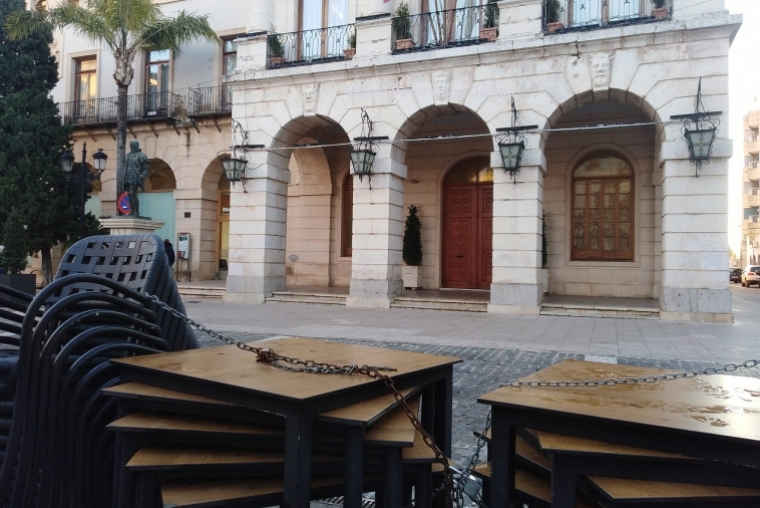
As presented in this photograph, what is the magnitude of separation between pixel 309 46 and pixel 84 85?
1255 centimetres

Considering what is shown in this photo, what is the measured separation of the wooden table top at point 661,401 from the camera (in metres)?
1.73

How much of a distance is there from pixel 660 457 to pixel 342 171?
61.3 feet

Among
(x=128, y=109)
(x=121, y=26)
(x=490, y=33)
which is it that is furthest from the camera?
(x=128, y=109)

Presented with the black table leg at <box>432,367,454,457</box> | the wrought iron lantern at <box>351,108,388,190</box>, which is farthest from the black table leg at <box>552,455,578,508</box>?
the wrought iron lantern at <box>351,108,388,190</box>

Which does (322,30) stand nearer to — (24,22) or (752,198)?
(24,22)

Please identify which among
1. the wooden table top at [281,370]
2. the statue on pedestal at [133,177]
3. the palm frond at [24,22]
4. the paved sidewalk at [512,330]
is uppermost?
the palm frond at [24,22]

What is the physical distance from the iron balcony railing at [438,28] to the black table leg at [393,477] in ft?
45.3

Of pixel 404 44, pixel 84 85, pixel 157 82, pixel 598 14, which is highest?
pixel 84 85

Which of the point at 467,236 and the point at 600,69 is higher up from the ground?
the point at 600,69

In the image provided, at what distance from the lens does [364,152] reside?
14422mm

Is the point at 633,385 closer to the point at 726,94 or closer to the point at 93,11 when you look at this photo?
the point at 726,94

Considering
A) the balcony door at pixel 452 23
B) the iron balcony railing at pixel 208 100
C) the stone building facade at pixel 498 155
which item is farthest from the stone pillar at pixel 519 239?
the iron balcony railing at pixel 208 100

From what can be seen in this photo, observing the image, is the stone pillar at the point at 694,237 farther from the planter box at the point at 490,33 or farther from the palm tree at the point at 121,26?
the palm tree at the point at 121,26

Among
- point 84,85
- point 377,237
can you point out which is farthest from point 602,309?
point 84,85
